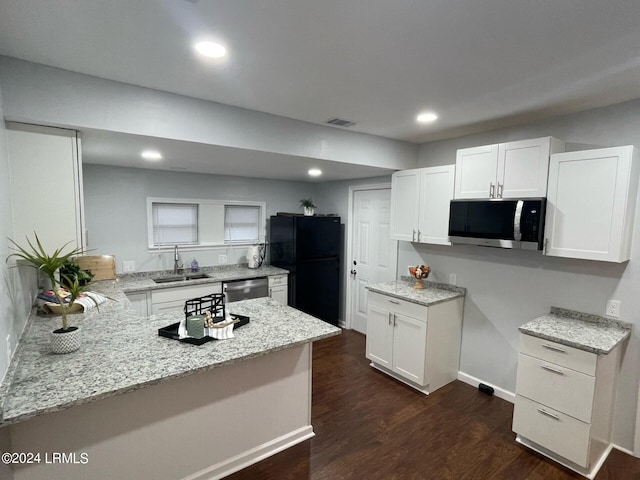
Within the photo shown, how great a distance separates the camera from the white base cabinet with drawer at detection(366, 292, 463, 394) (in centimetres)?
303

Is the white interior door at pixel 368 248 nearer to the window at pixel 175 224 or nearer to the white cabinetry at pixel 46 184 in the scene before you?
the window at pixel 175 224

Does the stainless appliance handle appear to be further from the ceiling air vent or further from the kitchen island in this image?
the kitchen island

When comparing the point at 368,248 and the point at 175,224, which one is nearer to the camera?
the point at 175,224

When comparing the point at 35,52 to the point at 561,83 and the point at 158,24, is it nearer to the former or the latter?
the point at 158,24

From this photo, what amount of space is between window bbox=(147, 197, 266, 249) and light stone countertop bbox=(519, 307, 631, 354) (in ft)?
11.9

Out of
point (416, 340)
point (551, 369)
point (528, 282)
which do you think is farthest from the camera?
point (416, 340)

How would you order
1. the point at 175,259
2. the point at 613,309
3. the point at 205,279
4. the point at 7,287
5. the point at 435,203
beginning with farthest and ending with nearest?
the point at 175,259
the point at 205,279
the point at 435,203
the point at 613,309
the point at 7,287

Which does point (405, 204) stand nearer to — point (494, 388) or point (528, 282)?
point (528, 282)

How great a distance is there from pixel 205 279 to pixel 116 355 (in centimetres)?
218

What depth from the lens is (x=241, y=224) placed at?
4.73m

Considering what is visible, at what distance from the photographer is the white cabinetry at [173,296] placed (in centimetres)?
348

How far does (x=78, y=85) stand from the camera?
1.90 metres

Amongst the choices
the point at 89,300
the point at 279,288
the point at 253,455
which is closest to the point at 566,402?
the point at 253,455

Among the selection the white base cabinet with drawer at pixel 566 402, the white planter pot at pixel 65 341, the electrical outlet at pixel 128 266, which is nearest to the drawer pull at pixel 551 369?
the white base cabinet with drawer at pixel 566 402
